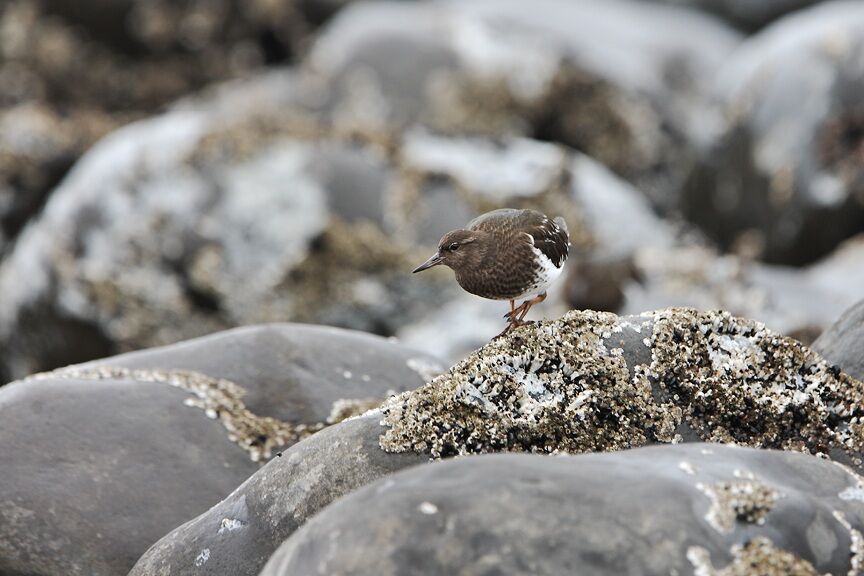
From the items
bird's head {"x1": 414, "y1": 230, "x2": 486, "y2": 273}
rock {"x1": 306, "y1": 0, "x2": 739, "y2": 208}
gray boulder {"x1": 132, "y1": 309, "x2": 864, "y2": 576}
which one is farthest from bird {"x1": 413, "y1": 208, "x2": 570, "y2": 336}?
rock {"x1": 306, "y1": 0, "x2": 739, "y2": 208}

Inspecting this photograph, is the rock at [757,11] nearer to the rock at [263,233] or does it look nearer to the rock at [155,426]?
the rock at [263,233]

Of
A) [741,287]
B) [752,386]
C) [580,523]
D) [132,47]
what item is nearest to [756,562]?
[580,523]

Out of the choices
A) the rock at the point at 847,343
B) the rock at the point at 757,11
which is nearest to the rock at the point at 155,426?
the rock at the point at 847,343

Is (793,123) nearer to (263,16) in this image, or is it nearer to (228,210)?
(228,210)

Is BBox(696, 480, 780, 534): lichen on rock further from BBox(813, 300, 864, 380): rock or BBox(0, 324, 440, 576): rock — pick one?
BBox(0, 324, 440, 576): rock

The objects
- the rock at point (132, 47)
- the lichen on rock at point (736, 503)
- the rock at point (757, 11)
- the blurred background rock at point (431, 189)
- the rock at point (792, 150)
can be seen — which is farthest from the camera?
the rock at point (757, 11)

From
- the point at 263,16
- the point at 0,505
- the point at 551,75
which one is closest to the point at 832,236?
the point at 551,75
